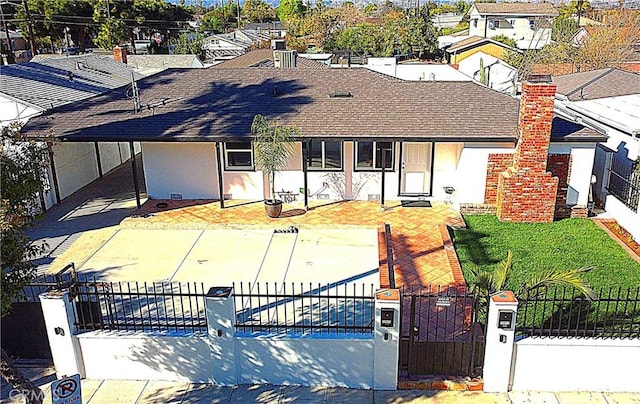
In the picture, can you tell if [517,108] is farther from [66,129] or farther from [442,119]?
[66,129]

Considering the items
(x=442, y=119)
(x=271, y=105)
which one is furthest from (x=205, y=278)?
(x=442, y=119)

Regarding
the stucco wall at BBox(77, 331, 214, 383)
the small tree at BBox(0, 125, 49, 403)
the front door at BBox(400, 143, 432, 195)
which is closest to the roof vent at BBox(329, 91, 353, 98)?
the front door at BBox(400, 143, 432, 195)

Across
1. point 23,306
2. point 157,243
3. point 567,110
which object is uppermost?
point 567,110

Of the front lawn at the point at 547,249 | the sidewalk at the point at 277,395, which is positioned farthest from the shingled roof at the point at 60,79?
the front lawn at the point at 547,249

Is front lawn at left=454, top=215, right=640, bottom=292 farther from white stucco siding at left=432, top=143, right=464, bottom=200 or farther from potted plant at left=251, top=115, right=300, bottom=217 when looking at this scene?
potted plant at left=251, top=115, right=300, bottom=217

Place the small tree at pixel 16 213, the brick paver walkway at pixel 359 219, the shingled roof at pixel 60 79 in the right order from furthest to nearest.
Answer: the shingled roof at pixel 60 79
the brick paver walkway at pixel 359 219
the small tree at pixel 16 213

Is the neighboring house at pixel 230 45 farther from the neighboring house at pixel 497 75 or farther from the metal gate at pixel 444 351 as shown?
the metal gate at pixel 444 351
